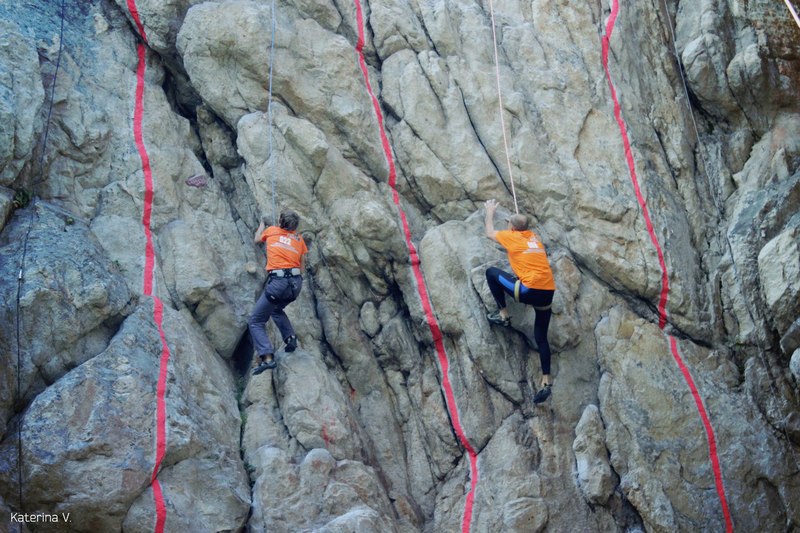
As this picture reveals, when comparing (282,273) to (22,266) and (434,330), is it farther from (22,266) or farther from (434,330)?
(22,266)

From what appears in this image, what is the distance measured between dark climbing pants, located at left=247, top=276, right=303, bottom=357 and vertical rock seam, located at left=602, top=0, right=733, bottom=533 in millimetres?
4664

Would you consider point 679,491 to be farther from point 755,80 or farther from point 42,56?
point 42,56

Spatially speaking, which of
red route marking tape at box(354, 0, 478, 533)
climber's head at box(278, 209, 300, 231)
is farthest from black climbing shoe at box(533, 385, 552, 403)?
climber's head at box(278, 209, 300, 231)

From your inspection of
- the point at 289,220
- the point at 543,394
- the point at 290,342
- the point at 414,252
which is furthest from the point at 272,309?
the point at 543,394

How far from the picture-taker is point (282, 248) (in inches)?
365

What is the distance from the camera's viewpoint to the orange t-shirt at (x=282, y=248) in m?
9.23

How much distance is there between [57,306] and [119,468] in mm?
1899

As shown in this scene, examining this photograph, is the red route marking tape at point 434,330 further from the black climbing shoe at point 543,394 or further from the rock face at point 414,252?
the black climbing shoe at point 543,394

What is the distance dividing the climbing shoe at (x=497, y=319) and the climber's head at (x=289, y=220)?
2.62 meters

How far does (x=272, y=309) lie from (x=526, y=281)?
3.03 meters

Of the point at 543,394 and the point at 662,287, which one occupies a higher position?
the point at 662,287

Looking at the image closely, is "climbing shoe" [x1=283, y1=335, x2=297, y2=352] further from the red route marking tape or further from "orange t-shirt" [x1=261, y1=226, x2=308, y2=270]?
the red route marking tape

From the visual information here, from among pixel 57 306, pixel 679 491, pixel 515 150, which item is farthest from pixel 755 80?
pixel 57 306

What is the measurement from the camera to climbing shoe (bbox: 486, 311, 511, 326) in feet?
31.4
